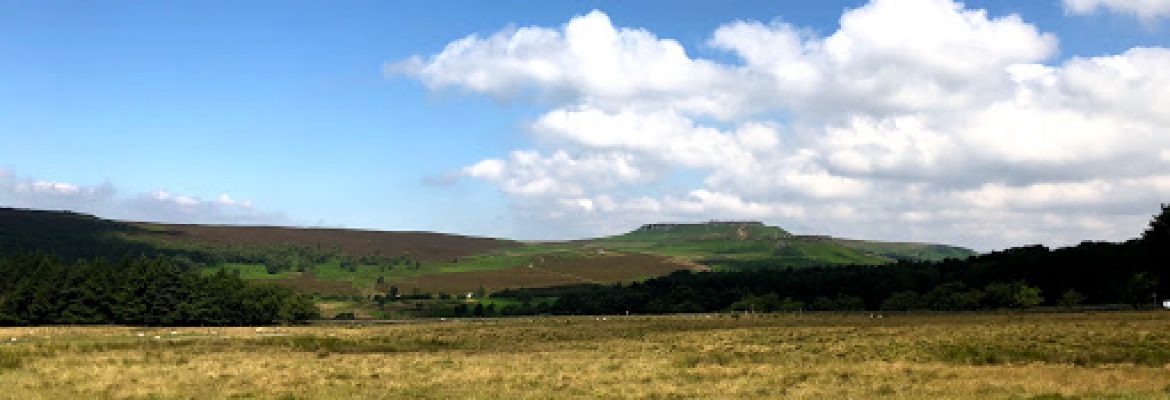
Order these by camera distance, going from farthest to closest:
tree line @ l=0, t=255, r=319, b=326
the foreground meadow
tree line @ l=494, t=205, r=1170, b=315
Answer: tree line @ l=0, t=255, r=319, b=326 < tree line @ l=494, t=205, r=1170, b=315 < the foreground meadow

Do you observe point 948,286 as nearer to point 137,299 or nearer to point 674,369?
point 674,369

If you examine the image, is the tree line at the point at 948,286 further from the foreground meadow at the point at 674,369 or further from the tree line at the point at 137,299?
the tree line at the point at 137,299

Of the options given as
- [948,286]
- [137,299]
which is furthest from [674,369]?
[137,299]

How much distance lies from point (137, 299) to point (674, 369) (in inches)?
4296

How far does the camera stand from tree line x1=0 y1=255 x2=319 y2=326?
407ft

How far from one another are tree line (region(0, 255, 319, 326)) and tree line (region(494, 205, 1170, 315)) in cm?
6212

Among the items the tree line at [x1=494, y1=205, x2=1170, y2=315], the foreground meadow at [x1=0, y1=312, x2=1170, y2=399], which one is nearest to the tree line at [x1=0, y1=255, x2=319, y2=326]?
the tree line at [x1=494, y1=205, x2=1170, y2=315]

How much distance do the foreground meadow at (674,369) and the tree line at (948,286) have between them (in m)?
50.2

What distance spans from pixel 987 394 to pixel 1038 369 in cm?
857

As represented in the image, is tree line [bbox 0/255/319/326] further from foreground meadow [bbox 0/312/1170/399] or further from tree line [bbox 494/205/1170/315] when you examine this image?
foreground meadow [bbox 0/312/1170/399]

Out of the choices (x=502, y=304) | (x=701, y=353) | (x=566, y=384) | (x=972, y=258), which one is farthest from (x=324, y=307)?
(x=566, y=384)

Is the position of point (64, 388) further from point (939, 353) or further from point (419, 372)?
point (939, 353)

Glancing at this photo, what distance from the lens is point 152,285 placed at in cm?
12581

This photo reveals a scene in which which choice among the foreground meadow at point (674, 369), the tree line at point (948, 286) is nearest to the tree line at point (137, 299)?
the tree line at point (948, 286)
